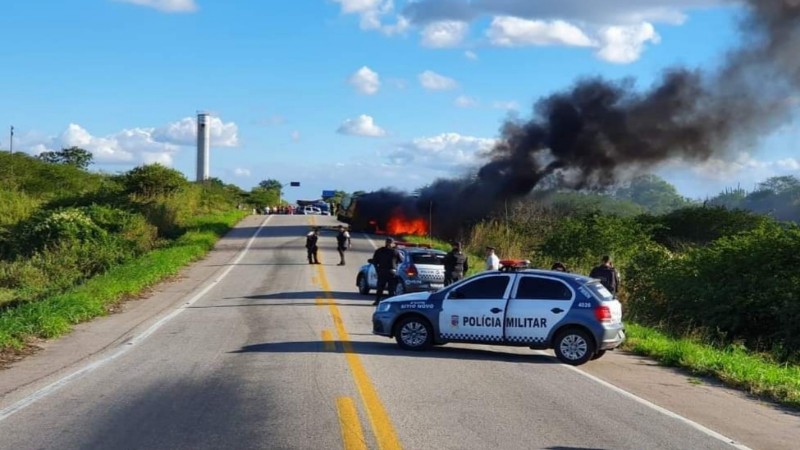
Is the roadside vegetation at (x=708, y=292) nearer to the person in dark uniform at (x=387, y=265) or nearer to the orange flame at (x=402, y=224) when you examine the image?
the person in dark uniform at (x=387, y=265)

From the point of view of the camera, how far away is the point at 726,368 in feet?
43.2

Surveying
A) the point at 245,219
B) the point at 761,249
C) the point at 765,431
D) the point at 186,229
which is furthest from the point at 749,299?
the point at 245,219

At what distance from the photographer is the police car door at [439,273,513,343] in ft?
45.3

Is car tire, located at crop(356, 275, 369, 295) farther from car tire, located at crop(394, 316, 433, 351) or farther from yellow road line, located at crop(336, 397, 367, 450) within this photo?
yellow road line, located at crop(336, 397, 367, 450)

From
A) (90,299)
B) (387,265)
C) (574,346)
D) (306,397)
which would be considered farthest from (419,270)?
(306,397)

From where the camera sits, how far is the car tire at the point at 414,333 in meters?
14.2

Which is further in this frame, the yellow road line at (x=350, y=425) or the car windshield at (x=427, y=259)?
the car windshield at (x=427, y=259)

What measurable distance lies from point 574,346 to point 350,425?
20.0ft

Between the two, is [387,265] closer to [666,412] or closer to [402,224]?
[666,412]

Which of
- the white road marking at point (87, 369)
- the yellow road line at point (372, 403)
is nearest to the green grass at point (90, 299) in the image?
the white road marking at point (87, 369)

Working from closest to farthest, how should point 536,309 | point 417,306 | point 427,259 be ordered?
point 536,309 → point 417,306 → point 427,259

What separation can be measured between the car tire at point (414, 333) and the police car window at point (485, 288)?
75 centimetres

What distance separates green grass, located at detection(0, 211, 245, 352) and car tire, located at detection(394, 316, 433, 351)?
20.0 ft

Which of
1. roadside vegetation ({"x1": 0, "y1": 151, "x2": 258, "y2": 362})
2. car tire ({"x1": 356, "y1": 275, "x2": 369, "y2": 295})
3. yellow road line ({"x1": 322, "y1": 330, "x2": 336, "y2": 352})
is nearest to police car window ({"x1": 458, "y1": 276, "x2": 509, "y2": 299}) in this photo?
yellow road line ({"x1": 322, "y1": 330, "x2": 336, "y2": 352})
